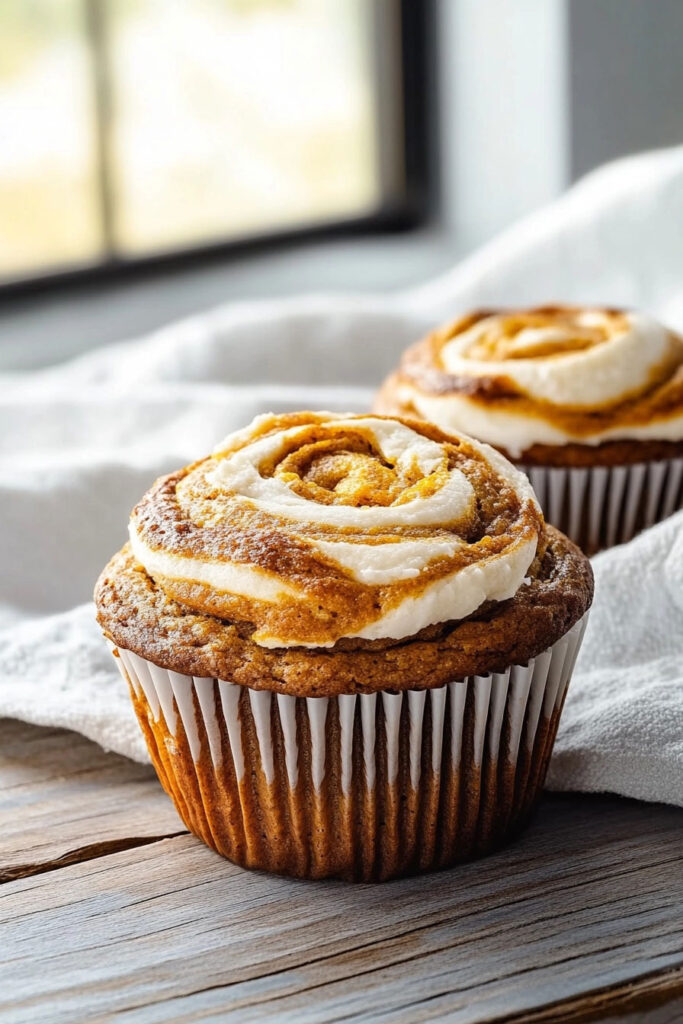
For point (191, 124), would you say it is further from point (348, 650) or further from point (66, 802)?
point (348, 650)

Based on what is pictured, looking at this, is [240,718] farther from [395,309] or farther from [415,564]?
[395,309]

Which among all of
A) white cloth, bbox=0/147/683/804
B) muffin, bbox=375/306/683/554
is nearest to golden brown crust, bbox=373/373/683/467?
muffin, bbox=375/306/683/554

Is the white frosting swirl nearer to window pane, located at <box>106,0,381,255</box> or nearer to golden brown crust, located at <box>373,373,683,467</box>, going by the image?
golden brown crust, located at <box>373,373,683,467</box>

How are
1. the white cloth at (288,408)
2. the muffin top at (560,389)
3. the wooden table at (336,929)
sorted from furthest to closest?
the muffin top at (560,389), the white cloth at (288,408), the wooden table at (336,929)

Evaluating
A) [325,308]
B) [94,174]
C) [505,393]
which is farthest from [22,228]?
[505,393]

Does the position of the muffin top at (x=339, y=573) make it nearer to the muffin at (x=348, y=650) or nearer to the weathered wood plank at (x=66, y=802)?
the muffin at (x=348, y=650)

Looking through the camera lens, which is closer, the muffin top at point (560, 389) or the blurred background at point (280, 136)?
the muffin top at point (560, 389)

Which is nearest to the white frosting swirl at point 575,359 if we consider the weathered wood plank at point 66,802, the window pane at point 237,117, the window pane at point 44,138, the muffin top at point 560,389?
the muffin top at point 560,389

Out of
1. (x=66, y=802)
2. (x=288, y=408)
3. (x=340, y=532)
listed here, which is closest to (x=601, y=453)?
(x=288, y=408)
